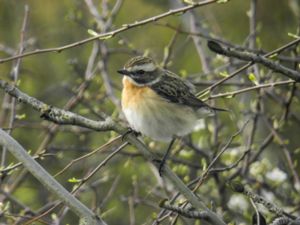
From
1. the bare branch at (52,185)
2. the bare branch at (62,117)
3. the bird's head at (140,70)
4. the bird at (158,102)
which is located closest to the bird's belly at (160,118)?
the bird at (158,102)

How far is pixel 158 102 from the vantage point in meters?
6.26

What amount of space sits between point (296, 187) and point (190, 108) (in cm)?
160

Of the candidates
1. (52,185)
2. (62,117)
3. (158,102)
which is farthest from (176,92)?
(52,185)

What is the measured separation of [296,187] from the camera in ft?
23.4

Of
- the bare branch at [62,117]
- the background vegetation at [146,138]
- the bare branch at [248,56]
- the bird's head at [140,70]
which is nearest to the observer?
the bare branch at [248,56]

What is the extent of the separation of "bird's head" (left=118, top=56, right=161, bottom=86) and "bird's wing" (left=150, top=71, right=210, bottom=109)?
0.10m

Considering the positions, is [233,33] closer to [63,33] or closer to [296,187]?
[63,33]

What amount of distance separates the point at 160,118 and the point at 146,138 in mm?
1320

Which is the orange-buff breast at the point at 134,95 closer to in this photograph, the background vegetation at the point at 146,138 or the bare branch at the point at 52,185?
the background vegetation at the point at 146,138

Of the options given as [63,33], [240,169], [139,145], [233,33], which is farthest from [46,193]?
[139,145]

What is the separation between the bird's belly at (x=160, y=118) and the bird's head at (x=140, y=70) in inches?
10.2

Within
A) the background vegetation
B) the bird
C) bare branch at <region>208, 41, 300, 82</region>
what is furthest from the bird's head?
bare branch at <region>208, 41, 300, 82</region>

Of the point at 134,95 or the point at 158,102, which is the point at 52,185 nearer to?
the point at 134,95

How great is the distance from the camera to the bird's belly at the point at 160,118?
597 cm
